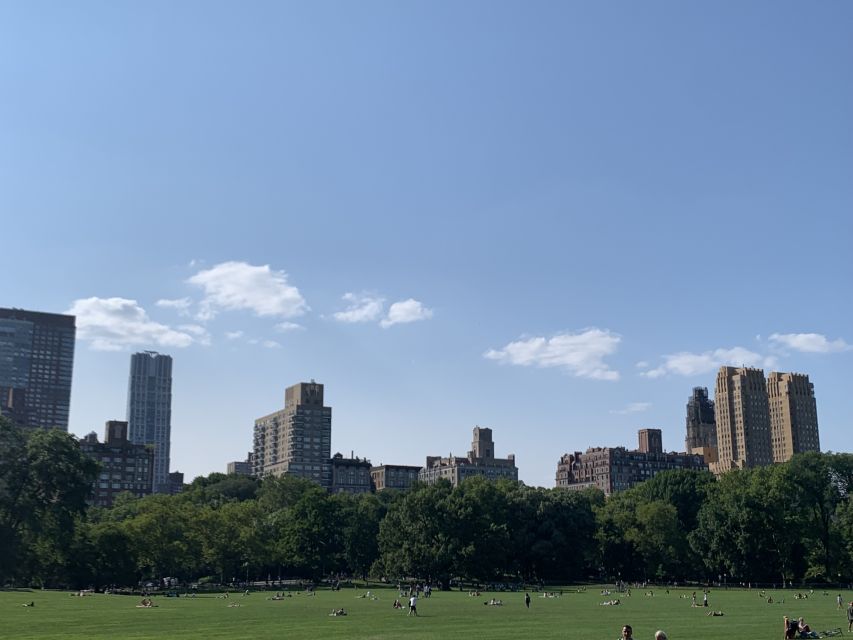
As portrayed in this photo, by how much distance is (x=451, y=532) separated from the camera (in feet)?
399

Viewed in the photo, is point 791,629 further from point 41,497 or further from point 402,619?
point 41,497

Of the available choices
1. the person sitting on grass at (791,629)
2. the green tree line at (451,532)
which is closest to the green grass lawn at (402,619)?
the person sitting on grass at (791,629)

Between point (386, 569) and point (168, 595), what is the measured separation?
3578cm

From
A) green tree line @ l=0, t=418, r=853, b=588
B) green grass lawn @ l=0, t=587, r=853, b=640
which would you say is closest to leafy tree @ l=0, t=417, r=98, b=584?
green tree line @ l=0, t=418, r=853, b=588

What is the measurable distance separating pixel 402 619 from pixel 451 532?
6131cm

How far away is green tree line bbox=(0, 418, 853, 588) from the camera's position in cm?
10850

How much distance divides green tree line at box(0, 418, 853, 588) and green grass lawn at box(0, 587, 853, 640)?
2359cm

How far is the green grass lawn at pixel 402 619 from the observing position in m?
48.1

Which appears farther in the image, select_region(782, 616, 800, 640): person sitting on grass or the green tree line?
the green tree line

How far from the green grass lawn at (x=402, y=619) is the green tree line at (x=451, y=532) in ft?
77.4

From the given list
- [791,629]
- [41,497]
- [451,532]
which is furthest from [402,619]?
[41,497]

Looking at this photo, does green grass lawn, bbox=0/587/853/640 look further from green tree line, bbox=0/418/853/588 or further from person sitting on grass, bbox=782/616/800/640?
green tree line, bbox=0/418/853/588

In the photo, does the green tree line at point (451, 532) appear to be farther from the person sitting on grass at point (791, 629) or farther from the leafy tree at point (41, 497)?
the person sitting on grass at point (791, 629)

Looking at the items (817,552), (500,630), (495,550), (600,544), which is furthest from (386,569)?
(500,630)
